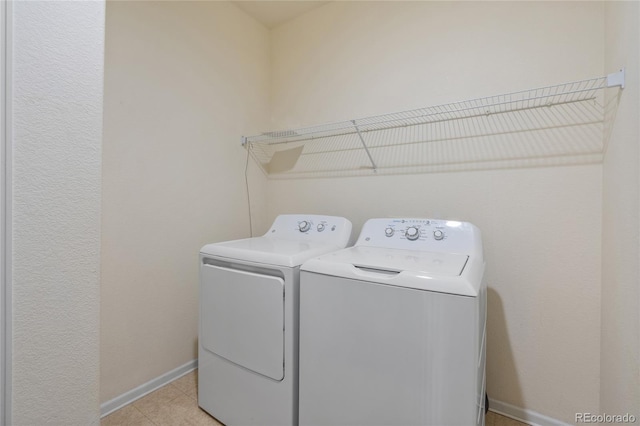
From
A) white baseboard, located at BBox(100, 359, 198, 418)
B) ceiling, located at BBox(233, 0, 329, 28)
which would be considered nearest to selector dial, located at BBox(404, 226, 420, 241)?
white baseboard, located at BBox(100, 359, 198, 418)

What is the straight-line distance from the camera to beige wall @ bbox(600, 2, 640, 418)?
2.88ft

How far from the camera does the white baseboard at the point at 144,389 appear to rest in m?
1.54

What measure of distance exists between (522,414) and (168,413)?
1.84 meters

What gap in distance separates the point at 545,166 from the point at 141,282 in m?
2.22

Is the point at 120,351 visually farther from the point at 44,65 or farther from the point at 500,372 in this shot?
the point at 500,372

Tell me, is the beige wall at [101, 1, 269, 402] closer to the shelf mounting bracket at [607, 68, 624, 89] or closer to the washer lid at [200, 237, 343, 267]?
the washer lid at [200, 237, 343, 267]

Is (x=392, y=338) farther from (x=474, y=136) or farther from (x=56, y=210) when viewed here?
(x=474, y=136)

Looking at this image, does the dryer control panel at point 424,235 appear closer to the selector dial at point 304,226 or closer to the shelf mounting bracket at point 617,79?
the selector dial at point 304,226

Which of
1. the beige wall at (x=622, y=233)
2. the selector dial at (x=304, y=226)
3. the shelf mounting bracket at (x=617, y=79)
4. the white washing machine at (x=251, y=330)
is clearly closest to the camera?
the beige wall at (x=622, y=233)

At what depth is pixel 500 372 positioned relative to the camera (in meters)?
1.58

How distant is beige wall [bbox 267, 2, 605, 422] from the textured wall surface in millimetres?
1491

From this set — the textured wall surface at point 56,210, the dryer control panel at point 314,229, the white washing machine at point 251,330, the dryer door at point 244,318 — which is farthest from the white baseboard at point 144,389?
the dryer control panel at point 314,229

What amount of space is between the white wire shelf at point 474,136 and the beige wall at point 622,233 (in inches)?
5.7

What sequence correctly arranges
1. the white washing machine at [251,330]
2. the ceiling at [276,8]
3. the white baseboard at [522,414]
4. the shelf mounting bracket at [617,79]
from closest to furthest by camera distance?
the shelf mounting bracket at [617,79] < the white washing machine at [251,330] < the white baseboard at [522,414] < the ceiling at [276,8]
